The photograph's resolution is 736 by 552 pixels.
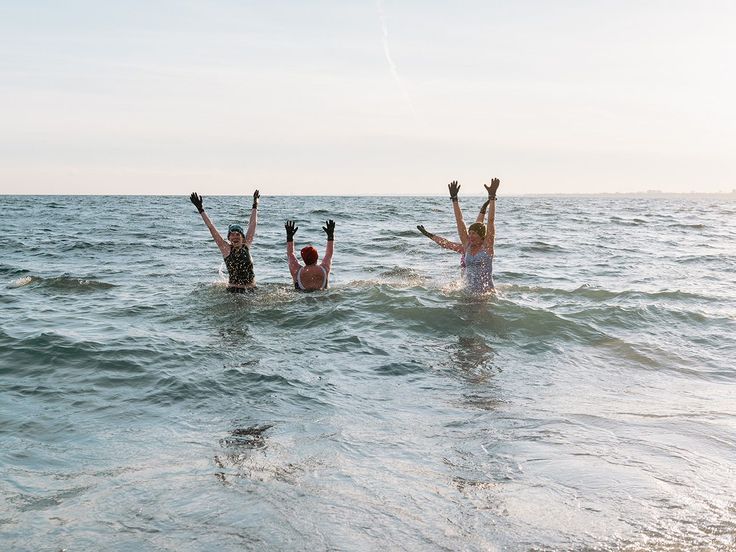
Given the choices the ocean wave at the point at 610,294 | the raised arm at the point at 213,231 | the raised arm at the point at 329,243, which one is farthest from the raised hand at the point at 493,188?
the raised arm at the point at 213,231

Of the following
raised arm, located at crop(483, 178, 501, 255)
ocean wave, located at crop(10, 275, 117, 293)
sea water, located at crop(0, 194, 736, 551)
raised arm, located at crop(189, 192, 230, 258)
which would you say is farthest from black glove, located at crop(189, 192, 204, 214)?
raised arm, located at crop(483, 178, 501, 255)

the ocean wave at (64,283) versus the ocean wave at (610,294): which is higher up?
the ocean wave at (610,294)

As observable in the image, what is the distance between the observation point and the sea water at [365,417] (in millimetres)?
4254

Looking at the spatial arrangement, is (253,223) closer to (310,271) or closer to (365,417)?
(310,271)

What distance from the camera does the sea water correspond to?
14.0ft

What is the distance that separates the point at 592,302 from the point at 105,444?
32.4 ft

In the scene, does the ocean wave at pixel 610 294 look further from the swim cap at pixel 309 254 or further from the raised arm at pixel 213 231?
the raised arm at pixel 213 231

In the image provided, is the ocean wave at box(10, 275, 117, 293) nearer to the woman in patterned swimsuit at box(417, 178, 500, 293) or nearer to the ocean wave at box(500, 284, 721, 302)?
the woman in patterned swimsuit at box(417, 178, 500, 293)

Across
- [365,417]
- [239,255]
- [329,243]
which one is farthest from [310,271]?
[365,417]

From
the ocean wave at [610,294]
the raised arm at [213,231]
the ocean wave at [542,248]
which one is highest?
the raised arm at [213,231]

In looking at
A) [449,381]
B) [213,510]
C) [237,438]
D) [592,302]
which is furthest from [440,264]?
[213,510]

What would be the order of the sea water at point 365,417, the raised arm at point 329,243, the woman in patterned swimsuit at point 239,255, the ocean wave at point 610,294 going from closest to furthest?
the sea water at point 365,417 < the raised arm at point 329,243 < the woman in patterned swimsuit at point 239,255 < the ocean wave at point 610,294

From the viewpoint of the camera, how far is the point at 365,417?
21.1 feet

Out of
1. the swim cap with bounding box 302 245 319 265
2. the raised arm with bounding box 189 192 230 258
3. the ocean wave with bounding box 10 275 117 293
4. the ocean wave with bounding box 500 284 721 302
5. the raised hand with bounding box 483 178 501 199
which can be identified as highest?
the raised hand with bounding box 483 178 501 199
